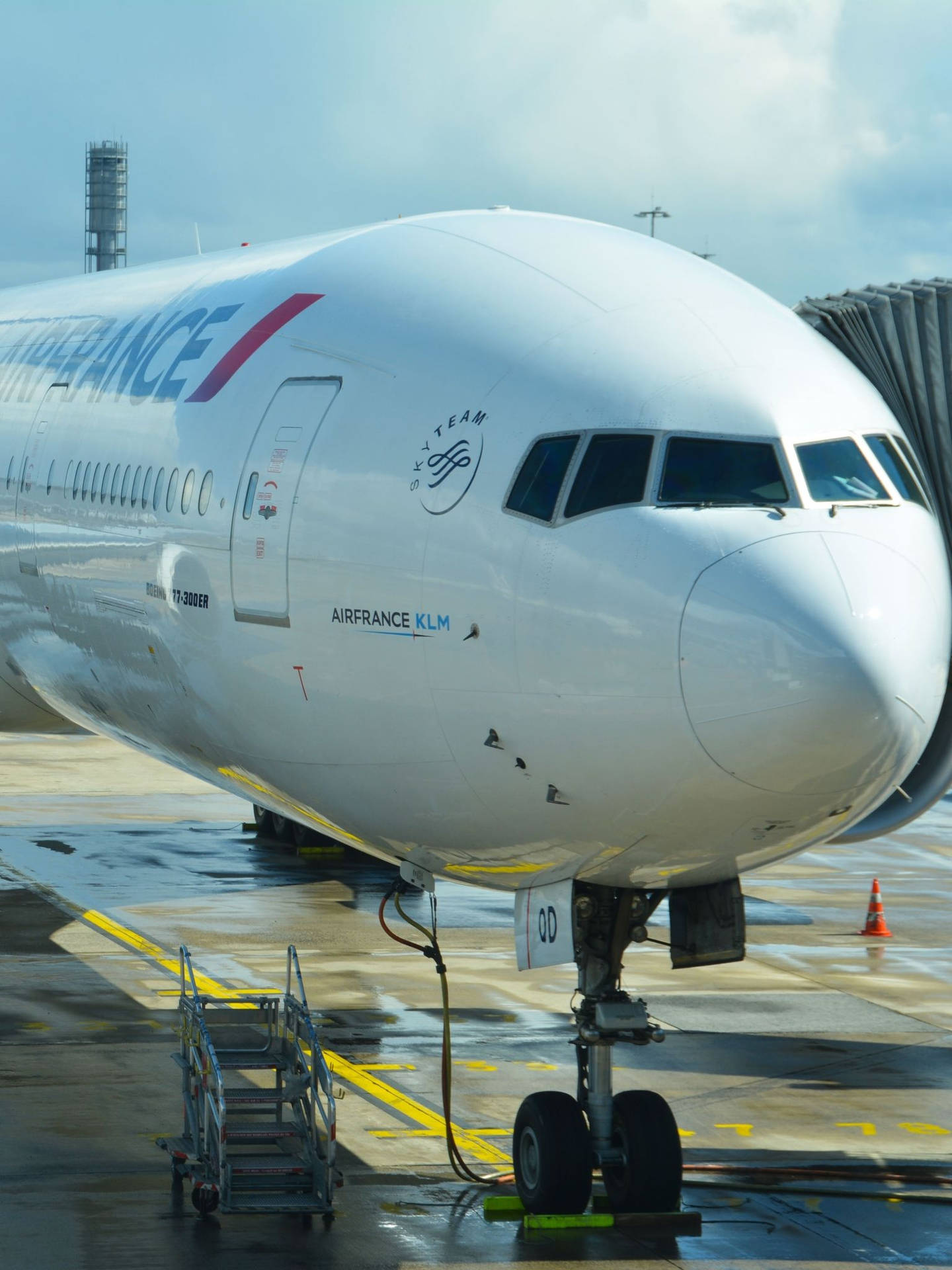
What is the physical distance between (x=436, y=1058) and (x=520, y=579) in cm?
847

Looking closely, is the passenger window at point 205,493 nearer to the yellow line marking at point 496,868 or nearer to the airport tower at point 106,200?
the yellow line marking at point 496,868

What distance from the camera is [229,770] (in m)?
14.5

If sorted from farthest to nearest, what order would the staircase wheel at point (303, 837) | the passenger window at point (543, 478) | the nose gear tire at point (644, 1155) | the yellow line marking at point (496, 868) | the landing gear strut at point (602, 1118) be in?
the staircase wheel at point (303, 837) → the nose gear tire at point (644, 1155) → the landing gear strut at point (602, 1118) → the yellow line marking at point (496, 868) → the passenger window at point (543, 478)

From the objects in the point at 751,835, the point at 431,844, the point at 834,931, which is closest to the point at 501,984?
the point at 834,931

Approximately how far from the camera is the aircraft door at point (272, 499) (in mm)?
12352

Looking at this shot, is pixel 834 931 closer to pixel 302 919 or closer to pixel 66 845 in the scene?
pixel 302 919

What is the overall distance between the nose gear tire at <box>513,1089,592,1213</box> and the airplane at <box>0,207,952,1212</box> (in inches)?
1.0

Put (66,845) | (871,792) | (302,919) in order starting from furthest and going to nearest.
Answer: (66,845) → (302,919) → (871,792)

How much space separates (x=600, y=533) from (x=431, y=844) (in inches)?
107

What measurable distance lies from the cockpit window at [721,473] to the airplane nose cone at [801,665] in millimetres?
405

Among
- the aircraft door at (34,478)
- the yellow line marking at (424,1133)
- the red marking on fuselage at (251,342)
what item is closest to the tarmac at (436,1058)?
the yellow line marking at (424,1133)

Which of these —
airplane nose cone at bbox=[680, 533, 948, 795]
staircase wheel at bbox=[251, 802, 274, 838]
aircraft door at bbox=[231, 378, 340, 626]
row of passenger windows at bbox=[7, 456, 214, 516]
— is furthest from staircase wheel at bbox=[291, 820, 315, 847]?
airplane nose cone at bbox=[680, 533, 948, 795]

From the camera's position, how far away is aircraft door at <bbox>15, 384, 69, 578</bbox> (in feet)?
59.8

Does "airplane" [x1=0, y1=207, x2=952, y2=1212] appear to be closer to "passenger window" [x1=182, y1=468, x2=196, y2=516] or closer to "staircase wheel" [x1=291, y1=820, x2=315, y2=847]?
"passenger window" [x1=182, y1=468, x2=196, y2=516]
